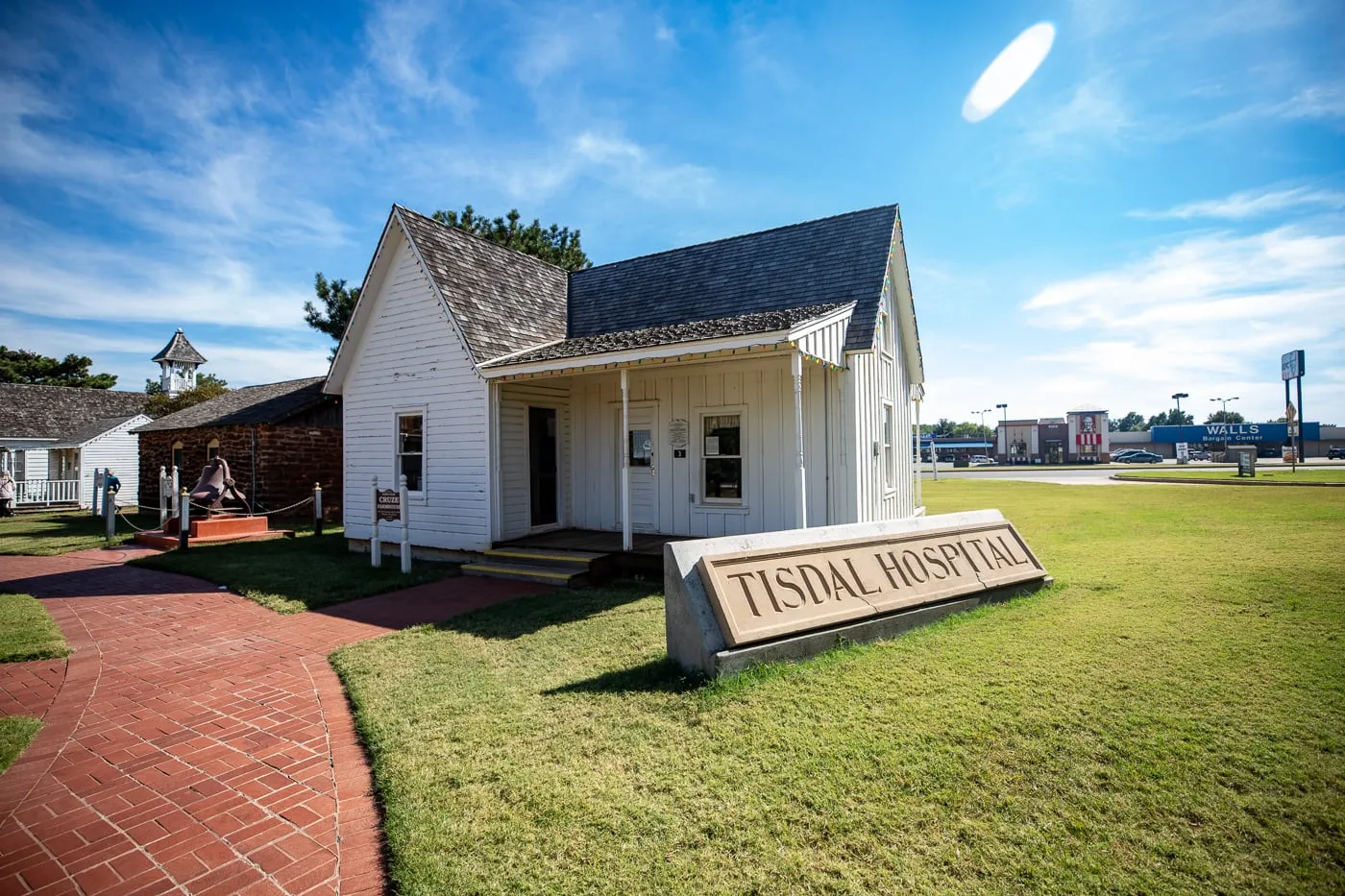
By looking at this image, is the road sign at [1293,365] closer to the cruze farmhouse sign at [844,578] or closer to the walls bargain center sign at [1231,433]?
the walls bargain center sign at [1231,433]

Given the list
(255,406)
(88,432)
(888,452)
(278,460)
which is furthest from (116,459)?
(888,452)

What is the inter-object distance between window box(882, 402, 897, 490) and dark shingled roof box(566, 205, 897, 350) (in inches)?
106

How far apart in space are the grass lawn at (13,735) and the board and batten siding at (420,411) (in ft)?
20.1

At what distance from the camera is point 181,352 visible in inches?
1593

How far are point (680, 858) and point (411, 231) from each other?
37.8ft

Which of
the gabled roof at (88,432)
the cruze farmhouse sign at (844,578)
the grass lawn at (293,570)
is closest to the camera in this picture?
the cruze farmhouse sign at (844,578)

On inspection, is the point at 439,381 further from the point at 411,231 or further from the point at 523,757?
the point at 523,757

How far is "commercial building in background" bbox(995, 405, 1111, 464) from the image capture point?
203 feet

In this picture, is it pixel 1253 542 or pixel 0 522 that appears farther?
pixel 0 522

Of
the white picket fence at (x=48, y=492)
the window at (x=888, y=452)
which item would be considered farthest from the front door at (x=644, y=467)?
the white picket fence at (x=48, y=492)

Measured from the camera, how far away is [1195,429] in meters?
74.2

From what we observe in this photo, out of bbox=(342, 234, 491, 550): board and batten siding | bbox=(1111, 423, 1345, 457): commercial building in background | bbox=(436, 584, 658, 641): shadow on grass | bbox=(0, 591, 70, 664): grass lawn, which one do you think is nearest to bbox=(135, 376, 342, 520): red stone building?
bbox=(342, 234, 491, 550): board and batten siding

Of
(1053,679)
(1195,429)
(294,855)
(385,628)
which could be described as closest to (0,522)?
(385,628)

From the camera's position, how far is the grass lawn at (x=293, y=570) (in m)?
8.80
